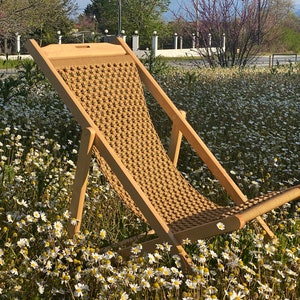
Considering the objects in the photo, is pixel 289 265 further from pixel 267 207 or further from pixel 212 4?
pixel 212 4

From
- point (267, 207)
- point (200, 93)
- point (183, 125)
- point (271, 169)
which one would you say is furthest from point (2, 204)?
point (200, 93)

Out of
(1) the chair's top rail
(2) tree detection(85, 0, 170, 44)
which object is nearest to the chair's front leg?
(1) the chair's top rail

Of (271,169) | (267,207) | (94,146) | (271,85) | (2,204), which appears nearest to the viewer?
(267,207)

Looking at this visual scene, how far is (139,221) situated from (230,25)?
12468 mm

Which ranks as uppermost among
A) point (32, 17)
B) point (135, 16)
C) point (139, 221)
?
point (32, 17)

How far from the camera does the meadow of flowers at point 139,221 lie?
2918mm

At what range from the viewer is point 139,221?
4184mm

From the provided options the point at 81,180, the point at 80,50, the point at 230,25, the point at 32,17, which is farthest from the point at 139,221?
the point at 32,17

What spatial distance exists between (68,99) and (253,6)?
1313 cm

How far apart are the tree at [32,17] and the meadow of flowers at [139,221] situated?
16.3ft

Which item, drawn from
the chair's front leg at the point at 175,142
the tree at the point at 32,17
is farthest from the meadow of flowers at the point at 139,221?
the tree at the point at 32,17

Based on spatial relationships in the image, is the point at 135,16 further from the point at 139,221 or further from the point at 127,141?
the point at 139,221

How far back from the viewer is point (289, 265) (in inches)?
137

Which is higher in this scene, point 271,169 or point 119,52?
point 119,52
